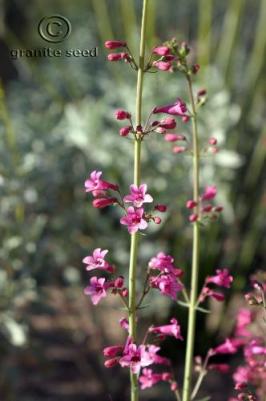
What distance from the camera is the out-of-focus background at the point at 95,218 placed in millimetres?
3504

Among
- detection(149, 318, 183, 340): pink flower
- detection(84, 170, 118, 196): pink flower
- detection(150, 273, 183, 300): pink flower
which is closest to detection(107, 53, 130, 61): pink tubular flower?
detection(84, 170, 118, 196): pink flower

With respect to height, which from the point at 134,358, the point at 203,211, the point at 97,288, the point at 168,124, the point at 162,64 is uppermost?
the point at 162,64

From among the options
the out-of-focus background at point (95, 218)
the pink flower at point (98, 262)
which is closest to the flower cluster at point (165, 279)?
the pink flower at point (98, 262)

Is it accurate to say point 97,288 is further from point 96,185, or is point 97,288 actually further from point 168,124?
point 168,124

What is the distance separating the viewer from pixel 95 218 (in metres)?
4.08

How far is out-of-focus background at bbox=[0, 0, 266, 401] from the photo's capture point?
350cm

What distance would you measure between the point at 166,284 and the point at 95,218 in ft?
8.01

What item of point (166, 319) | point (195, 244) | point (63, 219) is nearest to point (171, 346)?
point (166, 319)

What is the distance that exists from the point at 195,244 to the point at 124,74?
3.28 metres

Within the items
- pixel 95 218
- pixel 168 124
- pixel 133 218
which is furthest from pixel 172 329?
pixel 95 218

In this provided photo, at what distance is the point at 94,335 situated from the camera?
4.60 metres

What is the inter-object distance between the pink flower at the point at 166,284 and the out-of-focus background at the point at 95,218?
5.54ft

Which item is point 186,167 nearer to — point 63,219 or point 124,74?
point 63,219

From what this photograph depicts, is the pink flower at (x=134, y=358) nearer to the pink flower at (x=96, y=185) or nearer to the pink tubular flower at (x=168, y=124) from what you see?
the pink flower at (x=96, y=185)
